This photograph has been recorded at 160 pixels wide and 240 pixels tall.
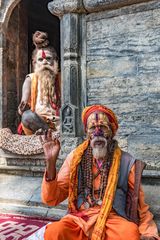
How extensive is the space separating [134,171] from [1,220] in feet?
5.55

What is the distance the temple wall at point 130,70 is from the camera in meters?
3.95

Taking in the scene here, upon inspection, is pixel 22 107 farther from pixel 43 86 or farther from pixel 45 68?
pixel 45 68

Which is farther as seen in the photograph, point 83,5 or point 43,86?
point 43,86

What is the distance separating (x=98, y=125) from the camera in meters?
2.81

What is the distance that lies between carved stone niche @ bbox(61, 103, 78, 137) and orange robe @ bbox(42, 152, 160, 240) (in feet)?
4.55

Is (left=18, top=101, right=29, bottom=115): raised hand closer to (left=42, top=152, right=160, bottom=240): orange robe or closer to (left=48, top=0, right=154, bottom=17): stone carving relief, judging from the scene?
(left=48, top=0, right=154, bottom=17): stone carving relief

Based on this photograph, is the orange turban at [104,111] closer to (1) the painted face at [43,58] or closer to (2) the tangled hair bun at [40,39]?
(1) the painted face at [43,58]

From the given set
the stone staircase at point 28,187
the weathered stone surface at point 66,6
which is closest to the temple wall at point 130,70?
the weathered stone surface at point 66,6

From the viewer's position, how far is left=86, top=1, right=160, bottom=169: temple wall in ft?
12.9

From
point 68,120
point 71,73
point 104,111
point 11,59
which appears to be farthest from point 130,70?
point 11,59

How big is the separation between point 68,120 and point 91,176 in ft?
4.92

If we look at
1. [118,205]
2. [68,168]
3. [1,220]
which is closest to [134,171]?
[118,205]

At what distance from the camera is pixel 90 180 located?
2844 mm

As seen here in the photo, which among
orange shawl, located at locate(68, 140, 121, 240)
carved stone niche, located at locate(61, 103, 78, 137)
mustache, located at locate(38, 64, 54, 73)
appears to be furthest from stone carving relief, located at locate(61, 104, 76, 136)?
orange shawl, located at locate(68, 140, 121, 240)
